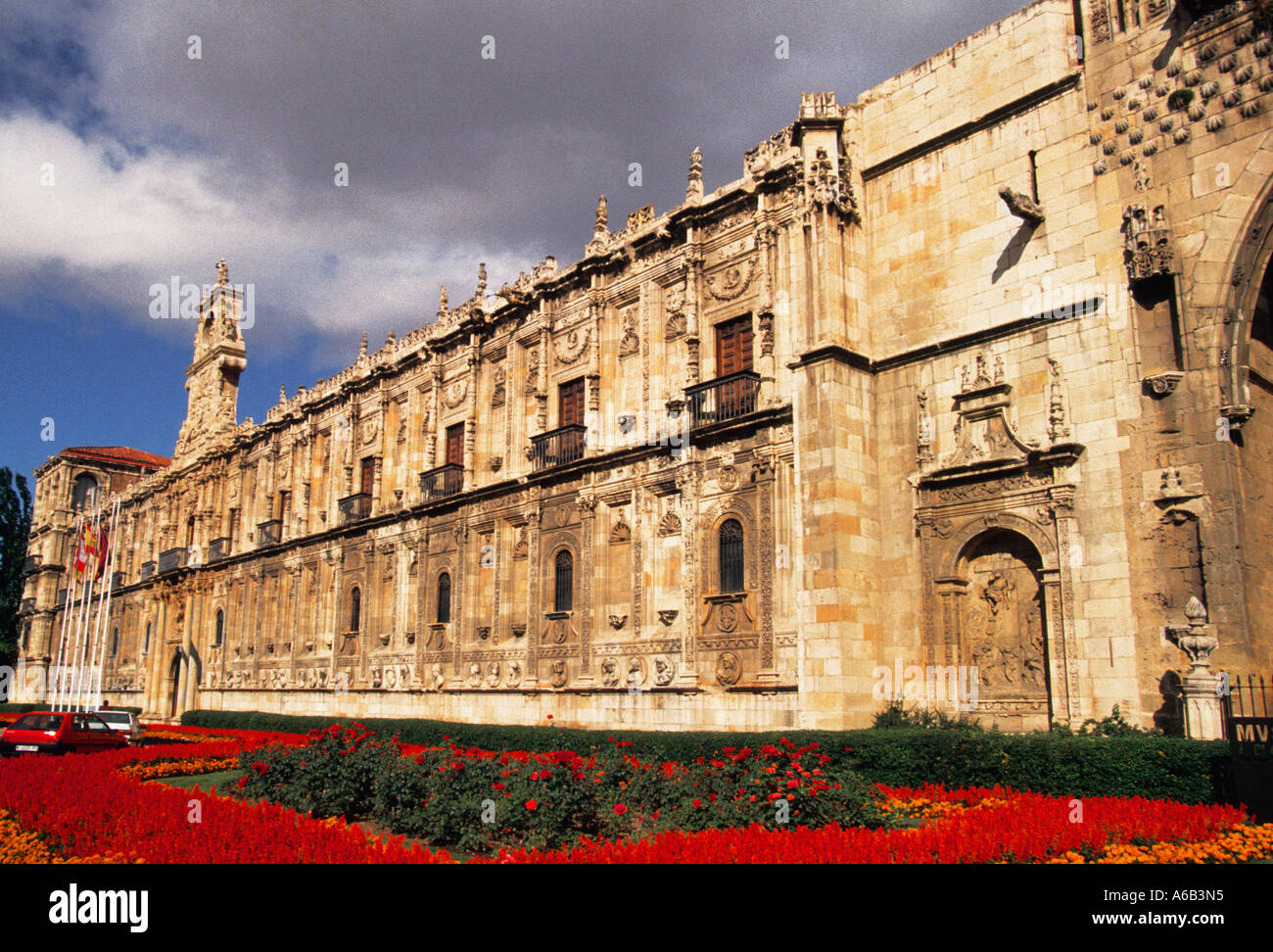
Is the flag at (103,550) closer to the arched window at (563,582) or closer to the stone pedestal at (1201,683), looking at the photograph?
the arched window at (563,582)

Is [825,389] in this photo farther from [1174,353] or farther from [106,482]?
[106,482]

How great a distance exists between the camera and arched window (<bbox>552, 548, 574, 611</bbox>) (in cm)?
2359

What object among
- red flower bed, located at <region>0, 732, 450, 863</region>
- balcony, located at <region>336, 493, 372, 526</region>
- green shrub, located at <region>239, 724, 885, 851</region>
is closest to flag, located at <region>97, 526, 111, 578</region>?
balcony, located at <region>336, 493, 372, 526</region>

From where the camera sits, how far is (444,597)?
2855 centimetres

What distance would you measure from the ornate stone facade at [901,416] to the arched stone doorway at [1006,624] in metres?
0.05

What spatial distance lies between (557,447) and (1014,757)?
14.5m

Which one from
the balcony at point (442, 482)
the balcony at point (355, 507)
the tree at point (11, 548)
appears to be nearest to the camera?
the balcony at point (442, 482)

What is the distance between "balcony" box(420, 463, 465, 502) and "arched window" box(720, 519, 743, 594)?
1106 centimetres

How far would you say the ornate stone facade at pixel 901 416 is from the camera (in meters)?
13.9

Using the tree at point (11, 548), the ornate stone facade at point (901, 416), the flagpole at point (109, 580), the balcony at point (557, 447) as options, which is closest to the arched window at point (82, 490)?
the tree at point (11, 548)

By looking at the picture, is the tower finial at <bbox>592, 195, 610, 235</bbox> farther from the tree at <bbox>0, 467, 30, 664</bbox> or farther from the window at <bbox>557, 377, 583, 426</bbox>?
the tree at <bbox>0, 467, 30, 664</bbox>

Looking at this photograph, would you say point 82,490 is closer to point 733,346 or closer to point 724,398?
point 733,346
